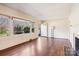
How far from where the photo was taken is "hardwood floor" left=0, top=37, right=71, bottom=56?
191 cm

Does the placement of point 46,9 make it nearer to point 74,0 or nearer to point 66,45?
point 74,0

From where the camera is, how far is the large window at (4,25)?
1857mm

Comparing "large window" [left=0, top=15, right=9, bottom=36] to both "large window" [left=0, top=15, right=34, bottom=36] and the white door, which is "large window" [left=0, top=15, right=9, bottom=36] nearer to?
"large window" [left=0, top=15, right=34, bottom=36]

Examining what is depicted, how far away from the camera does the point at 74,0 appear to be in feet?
6.16

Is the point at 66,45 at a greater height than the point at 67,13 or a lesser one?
lesser

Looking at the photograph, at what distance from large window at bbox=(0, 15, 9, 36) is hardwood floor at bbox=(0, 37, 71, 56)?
321 mm

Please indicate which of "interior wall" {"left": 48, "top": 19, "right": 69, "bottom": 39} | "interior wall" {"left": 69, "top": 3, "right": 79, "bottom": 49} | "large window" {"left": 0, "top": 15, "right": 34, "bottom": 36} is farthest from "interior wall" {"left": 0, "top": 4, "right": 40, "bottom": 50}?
"interior wall" {"left": 69, "top": 3, "right": 79, "bottom": 49}

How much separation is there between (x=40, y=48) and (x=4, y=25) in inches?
32.9

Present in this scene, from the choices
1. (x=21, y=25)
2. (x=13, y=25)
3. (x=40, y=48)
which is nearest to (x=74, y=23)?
(x=40, y=48)

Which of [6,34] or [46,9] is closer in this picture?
[6,34]

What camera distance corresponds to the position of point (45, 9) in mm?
2018

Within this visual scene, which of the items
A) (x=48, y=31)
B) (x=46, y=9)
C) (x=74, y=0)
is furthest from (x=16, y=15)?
(x=74, y=0)

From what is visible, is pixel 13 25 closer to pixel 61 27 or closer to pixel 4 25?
pixel 4 25

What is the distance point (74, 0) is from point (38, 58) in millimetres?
1274
